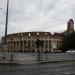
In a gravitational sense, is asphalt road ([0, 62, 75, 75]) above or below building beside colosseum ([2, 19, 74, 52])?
below

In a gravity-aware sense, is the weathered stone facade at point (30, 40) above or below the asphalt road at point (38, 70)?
above

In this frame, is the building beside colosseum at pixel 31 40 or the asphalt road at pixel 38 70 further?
the building beside colosseum at pixel 31 40

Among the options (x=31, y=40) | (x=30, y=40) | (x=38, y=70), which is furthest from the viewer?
(x=30, y=40)

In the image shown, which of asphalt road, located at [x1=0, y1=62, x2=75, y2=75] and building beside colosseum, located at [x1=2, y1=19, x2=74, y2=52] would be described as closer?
asphalt road, located at [x1=0, y1=62, x2=75, y2=75]

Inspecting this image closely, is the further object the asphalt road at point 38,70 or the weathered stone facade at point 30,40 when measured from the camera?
the weathered stone facade at point 30,40

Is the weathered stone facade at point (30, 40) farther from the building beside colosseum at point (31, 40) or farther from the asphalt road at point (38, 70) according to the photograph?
the asphalt road at point (38, 70)

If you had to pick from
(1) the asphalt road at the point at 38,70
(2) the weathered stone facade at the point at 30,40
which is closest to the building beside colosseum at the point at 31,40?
(2) the weathered stone facade at the point at 30,40

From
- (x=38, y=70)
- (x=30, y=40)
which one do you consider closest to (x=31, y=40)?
(x=30, y=40)

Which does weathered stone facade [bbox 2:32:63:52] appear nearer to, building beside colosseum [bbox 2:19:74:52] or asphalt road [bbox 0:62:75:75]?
building beside colosseum [bbox 2:19:74:52]

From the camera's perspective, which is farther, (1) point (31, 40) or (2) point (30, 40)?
(2) point (30, 40)

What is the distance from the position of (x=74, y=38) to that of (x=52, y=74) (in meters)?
109

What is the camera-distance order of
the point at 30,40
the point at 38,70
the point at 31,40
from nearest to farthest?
the point at 38,70 → the point at 31,40 → the point at 30,40

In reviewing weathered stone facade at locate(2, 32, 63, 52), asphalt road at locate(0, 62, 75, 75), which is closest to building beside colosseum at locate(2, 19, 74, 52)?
weathered stone facade at locate(2, 32, 63, 52)

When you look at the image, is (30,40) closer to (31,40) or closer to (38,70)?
(31,40)
